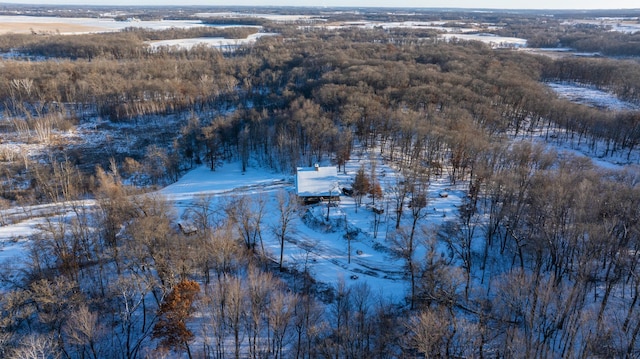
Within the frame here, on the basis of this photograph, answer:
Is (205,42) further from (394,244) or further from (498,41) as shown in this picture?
(394,244)

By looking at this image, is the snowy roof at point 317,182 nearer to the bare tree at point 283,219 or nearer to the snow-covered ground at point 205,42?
the bare tree at point 283,219

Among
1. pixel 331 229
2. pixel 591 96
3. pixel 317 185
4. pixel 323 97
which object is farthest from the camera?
pixel 591 96

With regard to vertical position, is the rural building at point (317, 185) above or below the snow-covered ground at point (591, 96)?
below

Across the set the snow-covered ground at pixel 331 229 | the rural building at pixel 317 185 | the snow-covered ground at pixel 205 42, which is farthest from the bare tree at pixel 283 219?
the snow-covered ground at pixel 205 42

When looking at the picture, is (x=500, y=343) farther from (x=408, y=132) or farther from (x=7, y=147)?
(x=7, y=147)

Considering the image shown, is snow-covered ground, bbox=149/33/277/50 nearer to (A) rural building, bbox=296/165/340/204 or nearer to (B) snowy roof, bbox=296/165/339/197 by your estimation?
(B) snowy roof, bbox=296/165/339/197

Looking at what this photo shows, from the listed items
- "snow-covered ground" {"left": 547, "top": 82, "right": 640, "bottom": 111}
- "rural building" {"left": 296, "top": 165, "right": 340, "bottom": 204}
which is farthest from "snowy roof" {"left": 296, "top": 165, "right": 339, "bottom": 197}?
"snow-covered ground" {"left": 547, "top": 82, "right": 640, "bottom": 111}

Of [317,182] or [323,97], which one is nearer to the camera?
[317,182]

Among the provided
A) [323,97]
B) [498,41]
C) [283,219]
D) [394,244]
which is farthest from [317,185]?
[498,41]
